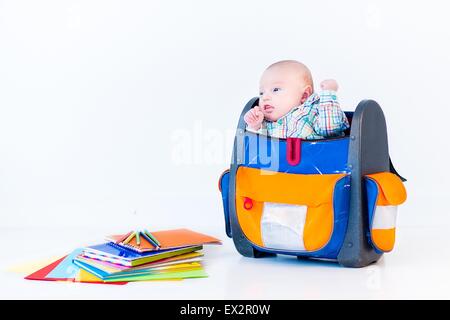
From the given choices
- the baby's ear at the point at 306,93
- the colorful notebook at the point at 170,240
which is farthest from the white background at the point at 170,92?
the baby's ear at the point at 306,93

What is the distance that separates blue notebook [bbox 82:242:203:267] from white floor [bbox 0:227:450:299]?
0.30 feet

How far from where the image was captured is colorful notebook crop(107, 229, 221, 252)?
200 centimetres

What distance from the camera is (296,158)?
6.64 ft

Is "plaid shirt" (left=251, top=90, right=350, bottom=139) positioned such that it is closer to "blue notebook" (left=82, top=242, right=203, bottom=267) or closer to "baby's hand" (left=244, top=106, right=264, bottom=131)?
"baby's hand" (left=244, top=106, right=264, bottom=131)

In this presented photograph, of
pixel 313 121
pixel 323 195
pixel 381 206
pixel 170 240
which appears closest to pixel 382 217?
pixel 381 206

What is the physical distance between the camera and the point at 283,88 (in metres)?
2.11

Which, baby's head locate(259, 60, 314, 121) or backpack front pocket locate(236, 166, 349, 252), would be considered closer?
backpack front pocket locate(236, 166, 349, 252)

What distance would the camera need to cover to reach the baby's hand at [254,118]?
2115 mm

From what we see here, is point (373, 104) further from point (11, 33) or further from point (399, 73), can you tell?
point (11, 33)

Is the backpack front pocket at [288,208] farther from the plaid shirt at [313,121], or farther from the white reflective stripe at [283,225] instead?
the plaid shirt at [313,121]

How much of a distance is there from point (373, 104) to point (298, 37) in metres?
0.98

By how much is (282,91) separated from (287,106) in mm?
47

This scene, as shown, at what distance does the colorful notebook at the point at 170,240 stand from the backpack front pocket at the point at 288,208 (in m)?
0.17

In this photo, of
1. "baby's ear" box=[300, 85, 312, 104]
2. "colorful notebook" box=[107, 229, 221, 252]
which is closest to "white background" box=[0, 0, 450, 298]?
"colorful notebook" box=[107, 229, 221, 252]
